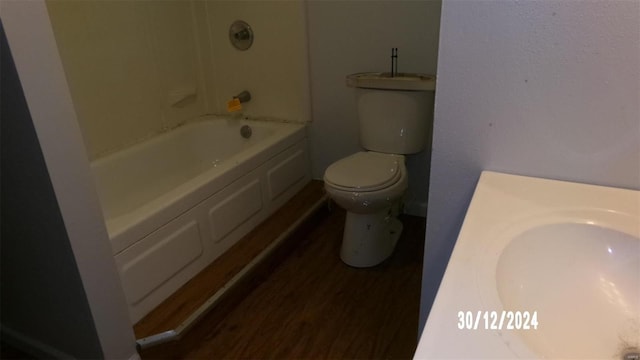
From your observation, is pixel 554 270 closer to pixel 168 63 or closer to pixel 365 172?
pixel 365 172

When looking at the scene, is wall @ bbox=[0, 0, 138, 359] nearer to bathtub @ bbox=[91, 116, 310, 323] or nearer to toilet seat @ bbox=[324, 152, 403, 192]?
bathtub @ bbox=[91, 116, 310, 323]

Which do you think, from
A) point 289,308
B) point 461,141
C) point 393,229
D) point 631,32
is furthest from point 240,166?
point 631,32

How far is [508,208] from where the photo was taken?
76cm

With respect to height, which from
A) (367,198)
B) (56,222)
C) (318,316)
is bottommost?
(318,316)

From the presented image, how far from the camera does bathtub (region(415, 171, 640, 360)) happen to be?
1.91 feet

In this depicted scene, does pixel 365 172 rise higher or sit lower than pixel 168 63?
lower

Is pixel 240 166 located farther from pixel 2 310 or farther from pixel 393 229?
pixel 2 310

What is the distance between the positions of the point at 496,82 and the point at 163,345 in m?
1.33

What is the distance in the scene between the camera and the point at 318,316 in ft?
5.60

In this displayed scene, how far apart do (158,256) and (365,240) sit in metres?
0.90

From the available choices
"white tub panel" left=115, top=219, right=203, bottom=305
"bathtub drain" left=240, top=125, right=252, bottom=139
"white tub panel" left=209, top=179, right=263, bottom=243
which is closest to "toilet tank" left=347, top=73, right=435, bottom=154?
"white tub panel" left=209, top=179, right=263, bottom=243

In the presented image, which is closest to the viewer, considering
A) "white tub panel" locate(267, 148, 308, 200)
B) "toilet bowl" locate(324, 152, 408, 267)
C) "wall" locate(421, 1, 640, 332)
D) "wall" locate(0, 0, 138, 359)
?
"wall" locate(421, 1, 640, 332)

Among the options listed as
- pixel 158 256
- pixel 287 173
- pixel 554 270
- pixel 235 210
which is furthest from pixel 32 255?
pixel 554 270

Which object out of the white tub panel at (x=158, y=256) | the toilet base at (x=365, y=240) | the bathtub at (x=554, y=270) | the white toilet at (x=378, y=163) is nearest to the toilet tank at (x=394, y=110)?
the white toilet at (x=378, y=163)
